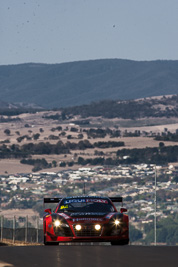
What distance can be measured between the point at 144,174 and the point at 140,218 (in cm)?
4466

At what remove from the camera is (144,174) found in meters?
148

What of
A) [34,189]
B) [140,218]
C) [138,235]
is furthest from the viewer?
[34,189]

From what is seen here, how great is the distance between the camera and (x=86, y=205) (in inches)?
926

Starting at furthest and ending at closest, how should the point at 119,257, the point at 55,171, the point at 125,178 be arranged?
the point at 55,171 → the point at 125,178 → the point at 119,257

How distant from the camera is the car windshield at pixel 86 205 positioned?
23203 mm

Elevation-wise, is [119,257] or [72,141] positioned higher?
[72,141]

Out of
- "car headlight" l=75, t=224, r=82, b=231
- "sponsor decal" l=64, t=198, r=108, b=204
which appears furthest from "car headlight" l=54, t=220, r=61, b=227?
"sponsor decal" l=64, t=198, r=108, b=204

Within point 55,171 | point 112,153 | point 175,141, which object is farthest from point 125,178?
point 175,141

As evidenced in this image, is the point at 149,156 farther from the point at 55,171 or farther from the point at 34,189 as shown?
the point at 34,189

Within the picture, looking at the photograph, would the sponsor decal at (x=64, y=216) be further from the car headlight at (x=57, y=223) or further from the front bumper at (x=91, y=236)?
the front bumper at (x=91, y=236)

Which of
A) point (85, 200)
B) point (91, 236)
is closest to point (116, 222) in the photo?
point (91, 236)

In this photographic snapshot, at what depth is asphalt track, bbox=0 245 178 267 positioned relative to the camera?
1555 centimetres

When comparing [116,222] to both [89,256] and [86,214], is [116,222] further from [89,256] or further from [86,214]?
[89,256]

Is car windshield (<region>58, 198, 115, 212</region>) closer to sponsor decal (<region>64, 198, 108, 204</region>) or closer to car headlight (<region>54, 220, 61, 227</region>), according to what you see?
sponsor decal (<region>64, 198, 108, 204</region>)
